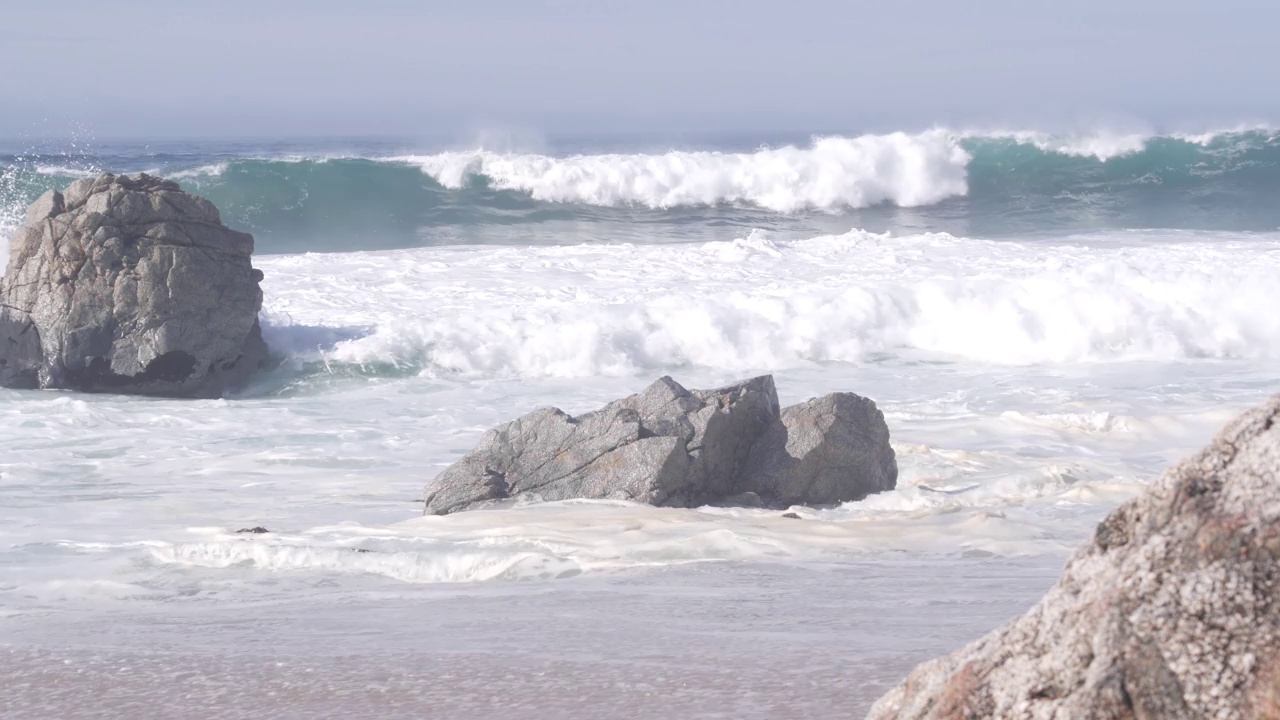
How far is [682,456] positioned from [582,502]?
610 millimetres

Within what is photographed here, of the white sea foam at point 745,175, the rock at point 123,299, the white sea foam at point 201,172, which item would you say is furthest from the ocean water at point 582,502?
the white sea foam at point 745,175

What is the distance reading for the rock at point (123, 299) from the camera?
37.3 ft

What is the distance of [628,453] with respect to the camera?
Result: 7090mm

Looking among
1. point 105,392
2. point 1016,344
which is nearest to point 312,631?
point 105,392

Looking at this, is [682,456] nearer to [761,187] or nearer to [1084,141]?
[761,187]

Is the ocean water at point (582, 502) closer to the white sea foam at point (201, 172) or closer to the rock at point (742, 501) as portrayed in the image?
the rock at point (742, 501)

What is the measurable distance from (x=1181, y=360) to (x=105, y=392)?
403 inches

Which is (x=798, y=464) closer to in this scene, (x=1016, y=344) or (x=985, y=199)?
(x=1016, y=344)

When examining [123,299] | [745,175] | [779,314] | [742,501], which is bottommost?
[742,501]

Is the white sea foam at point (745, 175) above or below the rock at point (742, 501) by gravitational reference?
above

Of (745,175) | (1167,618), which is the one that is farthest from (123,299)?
(745,175)

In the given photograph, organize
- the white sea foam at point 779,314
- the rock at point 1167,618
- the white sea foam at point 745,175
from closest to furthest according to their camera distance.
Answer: the rock at point 1167,618 < the white sea foam at point 779,314 < the white sea foam at point 745,175

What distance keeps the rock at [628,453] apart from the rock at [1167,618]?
4895 millimetres

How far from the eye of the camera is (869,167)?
2994cm
